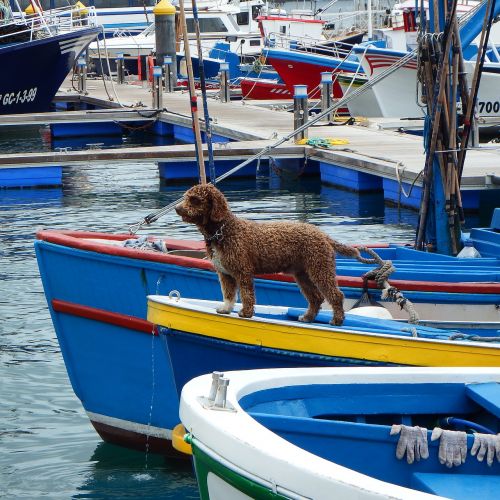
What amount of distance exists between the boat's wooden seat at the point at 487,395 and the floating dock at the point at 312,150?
8.58m

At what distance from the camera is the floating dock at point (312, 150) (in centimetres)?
1580

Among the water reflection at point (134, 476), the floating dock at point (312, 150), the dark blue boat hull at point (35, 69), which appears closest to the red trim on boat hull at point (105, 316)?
the water reflection at point (134, 476)

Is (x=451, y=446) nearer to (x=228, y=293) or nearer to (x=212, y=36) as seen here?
(x=228, y=293)

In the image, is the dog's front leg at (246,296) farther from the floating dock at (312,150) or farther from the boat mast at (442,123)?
the floating dock at (312,150)

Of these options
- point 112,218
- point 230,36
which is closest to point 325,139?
point 112,218

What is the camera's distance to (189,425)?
4016 mm

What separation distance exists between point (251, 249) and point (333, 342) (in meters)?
0.67

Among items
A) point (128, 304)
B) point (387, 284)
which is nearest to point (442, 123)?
point (387, 284)

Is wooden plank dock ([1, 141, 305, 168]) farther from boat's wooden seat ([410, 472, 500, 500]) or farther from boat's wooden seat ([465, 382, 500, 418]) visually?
boat's wooden seat ([410, 472, 500, 500])

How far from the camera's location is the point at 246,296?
241 inches

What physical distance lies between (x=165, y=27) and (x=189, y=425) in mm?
30082

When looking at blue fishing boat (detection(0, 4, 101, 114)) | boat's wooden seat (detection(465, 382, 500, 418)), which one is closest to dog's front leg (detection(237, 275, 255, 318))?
boat's wooden seat (detection(465, 382, 500, 418))

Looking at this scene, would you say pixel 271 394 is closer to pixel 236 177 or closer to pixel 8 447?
pixel 8 447

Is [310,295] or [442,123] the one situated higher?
[442,123]
